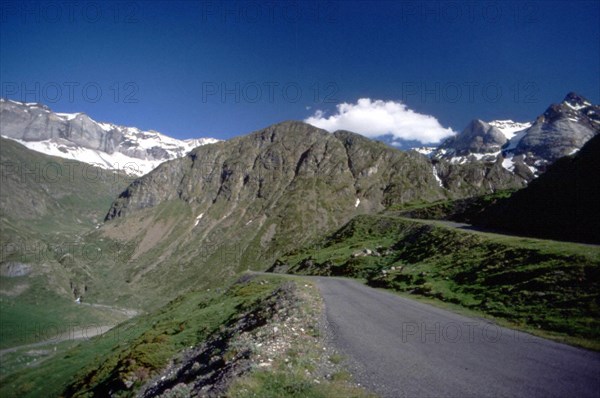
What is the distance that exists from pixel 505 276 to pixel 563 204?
24997 millimetres

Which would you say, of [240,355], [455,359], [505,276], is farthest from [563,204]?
[240,355]

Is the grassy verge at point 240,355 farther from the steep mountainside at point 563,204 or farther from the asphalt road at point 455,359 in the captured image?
the steep mountainside at point 563,204

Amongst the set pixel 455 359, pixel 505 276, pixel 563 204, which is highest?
pixel 563 204

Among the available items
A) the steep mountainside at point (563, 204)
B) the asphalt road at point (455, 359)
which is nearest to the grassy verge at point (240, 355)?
the asphalt road at point (455, 359)

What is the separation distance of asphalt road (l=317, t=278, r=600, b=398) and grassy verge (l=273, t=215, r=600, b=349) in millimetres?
2335

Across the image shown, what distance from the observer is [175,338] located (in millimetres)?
34781

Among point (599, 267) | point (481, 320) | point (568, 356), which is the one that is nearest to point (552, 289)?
point (599, 267)

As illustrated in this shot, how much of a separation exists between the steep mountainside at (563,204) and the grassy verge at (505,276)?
973 cm

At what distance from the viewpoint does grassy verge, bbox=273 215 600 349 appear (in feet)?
67.0

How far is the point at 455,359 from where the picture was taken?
16266 millimetres

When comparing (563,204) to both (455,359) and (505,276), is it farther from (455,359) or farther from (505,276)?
(455,359)

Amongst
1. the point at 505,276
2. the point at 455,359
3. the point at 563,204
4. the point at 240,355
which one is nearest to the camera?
the point at 455,359

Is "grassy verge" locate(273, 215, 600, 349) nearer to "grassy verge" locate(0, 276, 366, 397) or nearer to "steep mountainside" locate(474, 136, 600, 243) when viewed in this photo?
"steep mountainside" locate(474, 136, 600, 243)

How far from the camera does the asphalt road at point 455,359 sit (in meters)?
13.0
